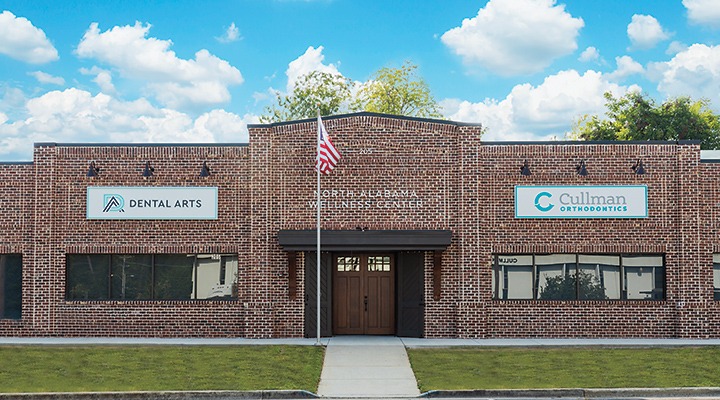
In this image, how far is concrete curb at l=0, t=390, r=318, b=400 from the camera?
1379cm

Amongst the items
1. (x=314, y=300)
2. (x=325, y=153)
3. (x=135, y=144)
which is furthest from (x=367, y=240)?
(x=135, y=144)

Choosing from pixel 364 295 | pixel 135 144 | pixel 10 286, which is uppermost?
pixel 135 144

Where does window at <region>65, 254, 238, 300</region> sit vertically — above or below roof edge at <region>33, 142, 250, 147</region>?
below

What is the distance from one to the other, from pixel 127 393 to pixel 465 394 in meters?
6.06

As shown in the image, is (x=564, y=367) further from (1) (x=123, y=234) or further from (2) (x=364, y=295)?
(1) (x=123, y=234)

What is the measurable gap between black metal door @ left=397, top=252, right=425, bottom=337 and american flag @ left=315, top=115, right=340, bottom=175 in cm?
348

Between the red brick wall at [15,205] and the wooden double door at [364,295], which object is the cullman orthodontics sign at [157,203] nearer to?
the red brick wall at [15,205]

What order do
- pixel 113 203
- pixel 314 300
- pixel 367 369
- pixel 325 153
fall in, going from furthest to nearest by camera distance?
1. pixel 113 203
2. pixel 314 300
3. pixel 325 153
4. pixel 367 369

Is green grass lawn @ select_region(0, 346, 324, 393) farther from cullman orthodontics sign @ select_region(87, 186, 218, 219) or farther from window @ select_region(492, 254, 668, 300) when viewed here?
window @ select_region(492, 254, 668, 300)

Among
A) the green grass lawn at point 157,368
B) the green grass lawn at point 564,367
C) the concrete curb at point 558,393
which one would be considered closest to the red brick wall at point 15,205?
the green grass lawn at point 157,368

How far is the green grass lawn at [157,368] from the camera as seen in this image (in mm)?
14719

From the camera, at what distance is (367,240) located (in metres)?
21.0

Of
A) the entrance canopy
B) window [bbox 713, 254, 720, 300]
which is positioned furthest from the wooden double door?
window [bbox 713, 254, 720, 300]

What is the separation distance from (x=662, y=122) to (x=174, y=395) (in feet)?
172
